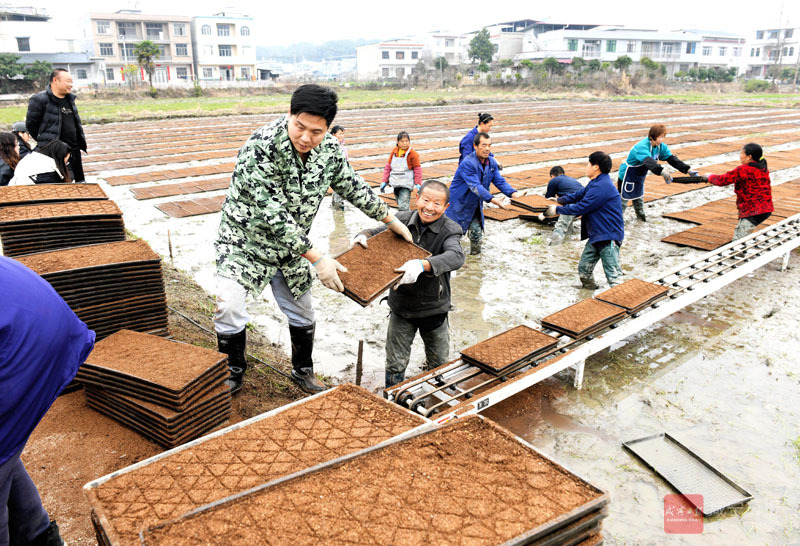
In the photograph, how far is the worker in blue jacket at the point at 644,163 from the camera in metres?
7.47

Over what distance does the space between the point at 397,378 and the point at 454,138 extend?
14955 millimetres

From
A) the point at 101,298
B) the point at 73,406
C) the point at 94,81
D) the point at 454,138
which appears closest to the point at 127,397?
the point at 73,406

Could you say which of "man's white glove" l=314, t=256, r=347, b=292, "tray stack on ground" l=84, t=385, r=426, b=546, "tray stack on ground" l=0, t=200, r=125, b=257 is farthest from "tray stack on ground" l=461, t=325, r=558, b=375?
"tray stack on ground" l=0, t=200, r=125, b=257

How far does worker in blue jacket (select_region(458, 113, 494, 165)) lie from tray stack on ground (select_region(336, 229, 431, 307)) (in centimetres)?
338

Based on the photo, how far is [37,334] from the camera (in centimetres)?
175

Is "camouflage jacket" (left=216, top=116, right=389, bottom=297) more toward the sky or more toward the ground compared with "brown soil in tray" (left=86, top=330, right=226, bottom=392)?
more toward the sky

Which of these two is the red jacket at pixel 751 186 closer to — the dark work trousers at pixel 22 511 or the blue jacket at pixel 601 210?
the blue jacket at pixel 601 210

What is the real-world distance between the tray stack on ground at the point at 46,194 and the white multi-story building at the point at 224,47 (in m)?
57.2

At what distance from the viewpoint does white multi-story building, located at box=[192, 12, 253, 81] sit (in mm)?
55656

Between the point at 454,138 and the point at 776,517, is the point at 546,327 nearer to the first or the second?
the point at 776,517

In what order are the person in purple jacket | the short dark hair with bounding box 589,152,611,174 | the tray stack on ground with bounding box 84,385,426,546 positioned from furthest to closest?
the short dark hair with bounding box 589,152,611,174 → the tray stack on ground with bounding box 84,385,426,546 → the person in purple jacket

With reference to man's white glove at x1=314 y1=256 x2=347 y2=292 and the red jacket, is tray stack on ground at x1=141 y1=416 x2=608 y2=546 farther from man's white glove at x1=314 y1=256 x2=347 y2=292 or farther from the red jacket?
the red jacket

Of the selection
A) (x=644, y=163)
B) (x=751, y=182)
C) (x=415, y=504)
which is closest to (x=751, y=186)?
(x=751, y=182)

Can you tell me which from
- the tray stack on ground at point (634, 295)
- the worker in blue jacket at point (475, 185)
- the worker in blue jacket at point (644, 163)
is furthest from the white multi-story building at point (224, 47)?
the tray stack on ground at point (634, 295)
